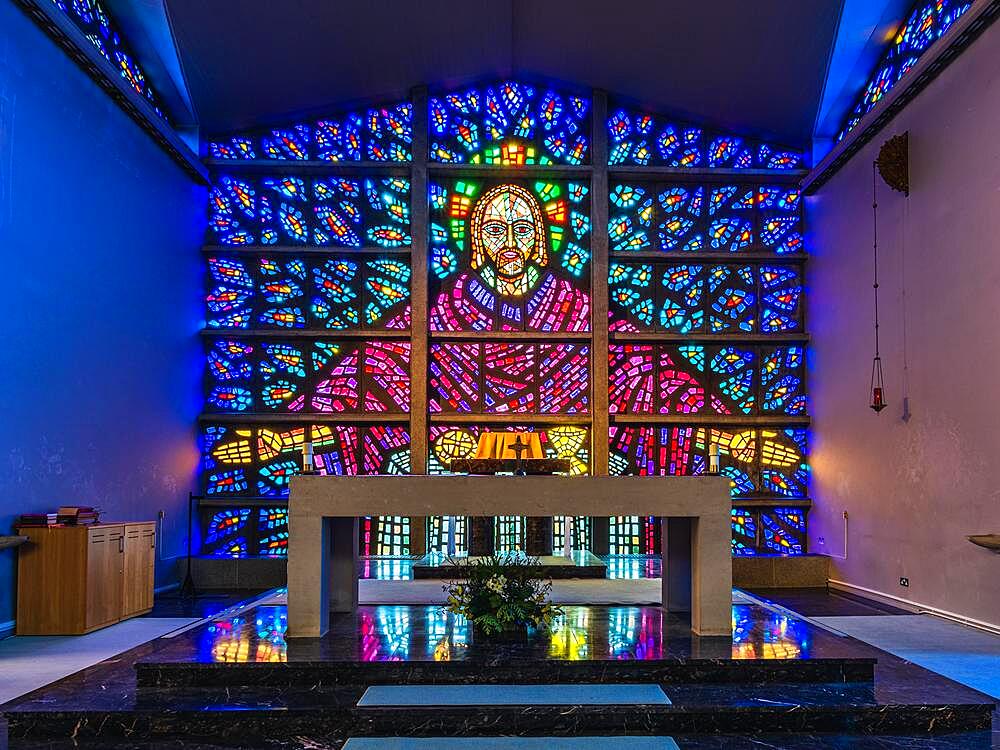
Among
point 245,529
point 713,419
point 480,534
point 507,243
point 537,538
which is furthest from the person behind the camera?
point 507,243

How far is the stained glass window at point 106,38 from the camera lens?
8.75 metres

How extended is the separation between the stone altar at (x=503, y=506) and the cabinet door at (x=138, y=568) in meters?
3.58

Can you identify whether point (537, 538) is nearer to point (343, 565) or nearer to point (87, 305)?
point (343, 565)

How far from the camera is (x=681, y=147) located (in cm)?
1232

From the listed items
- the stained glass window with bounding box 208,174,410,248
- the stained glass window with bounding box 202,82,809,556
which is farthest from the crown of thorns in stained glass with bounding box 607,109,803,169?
the stained glass window with bounding box 208,174,410,248

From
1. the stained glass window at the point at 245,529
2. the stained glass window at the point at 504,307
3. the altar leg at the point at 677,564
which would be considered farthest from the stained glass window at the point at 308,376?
the altar leg at the point at 677,564

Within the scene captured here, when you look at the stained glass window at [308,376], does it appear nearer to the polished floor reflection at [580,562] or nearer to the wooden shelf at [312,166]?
the polished floor reflection at [580,562]

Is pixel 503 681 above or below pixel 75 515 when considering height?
below

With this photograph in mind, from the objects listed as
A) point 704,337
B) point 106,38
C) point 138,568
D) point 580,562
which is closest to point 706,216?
point 704,337

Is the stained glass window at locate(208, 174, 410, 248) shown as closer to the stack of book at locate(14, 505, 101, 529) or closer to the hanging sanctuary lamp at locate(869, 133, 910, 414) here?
the stack of book at locate(14, 505, 101, 529)

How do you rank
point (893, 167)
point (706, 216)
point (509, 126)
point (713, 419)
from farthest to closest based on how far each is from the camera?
point (509, 126) → point (706, 216) → point (713, 419) → point (893, 167)

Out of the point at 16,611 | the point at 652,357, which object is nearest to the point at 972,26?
the point at 652,357

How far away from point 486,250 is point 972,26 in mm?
6289

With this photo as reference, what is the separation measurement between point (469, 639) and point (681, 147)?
8.80 meters
